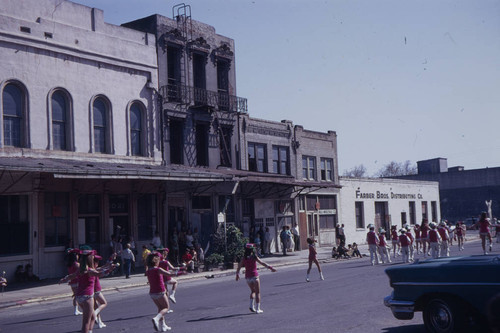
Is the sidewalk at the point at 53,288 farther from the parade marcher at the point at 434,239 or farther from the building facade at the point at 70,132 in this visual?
the parade marcher at the point at 434,239

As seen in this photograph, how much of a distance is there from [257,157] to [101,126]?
1231cm

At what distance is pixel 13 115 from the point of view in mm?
22672

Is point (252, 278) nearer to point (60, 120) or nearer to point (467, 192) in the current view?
point (60, 120)

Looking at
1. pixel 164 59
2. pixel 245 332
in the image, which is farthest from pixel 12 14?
pixel 245 332

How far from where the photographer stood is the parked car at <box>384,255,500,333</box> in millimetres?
8539

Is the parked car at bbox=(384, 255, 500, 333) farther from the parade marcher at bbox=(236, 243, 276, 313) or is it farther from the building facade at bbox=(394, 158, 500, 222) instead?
the building facade at bbox=(394, 158, 500, 222)

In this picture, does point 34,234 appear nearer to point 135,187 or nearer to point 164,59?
point 135,187

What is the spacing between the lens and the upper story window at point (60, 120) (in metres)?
→ 24.2

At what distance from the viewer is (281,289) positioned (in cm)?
1752

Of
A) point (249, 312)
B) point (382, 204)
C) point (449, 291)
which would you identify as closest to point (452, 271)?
point (449, 291)

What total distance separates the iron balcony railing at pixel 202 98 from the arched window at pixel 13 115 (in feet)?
25.5

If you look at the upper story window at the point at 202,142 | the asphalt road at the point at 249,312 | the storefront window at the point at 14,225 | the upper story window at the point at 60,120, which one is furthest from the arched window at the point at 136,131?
the asphalt road at the point at 249,312

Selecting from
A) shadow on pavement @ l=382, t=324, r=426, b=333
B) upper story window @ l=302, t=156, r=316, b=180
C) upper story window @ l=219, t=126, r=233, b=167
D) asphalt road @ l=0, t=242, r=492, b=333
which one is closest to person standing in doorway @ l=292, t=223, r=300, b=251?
upper story window @ l=302, t=156, r=316, b=180

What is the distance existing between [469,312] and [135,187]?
20.1m
